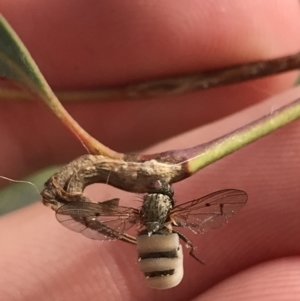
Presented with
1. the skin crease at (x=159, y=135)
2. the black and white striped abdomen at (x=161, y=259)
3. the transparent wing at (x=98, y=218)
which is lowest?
the black and white striped abdomen at (x=161, y=259)

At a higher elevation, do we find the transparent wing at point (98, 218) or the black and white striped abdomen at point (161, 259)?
the transparent wing at point (98, 218)

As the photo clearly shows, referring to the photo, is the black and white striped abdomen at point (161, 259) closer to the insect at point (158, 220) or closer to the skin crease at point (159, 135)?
the insect at point (158, 220)

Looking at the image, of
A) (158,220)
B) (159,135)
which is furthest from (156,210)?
(159,135)

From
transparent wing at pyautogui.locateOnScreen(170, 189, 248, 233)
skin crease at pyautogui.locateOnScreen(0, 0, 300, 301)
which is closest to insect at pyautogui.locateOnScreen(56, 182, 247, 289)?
transparent wing at pyautogui.locateOnScreen(170, 189, 248, 233)

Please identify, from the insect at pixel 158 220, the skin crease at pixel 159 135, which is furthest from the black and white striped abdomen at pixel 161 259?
the skin crease at pixel 159 135

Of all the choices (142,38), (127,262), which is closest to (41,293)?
(127,262)

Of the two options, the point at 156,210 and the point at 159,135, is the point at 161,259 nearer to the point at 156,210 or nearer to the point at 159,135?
the point at 156,210
